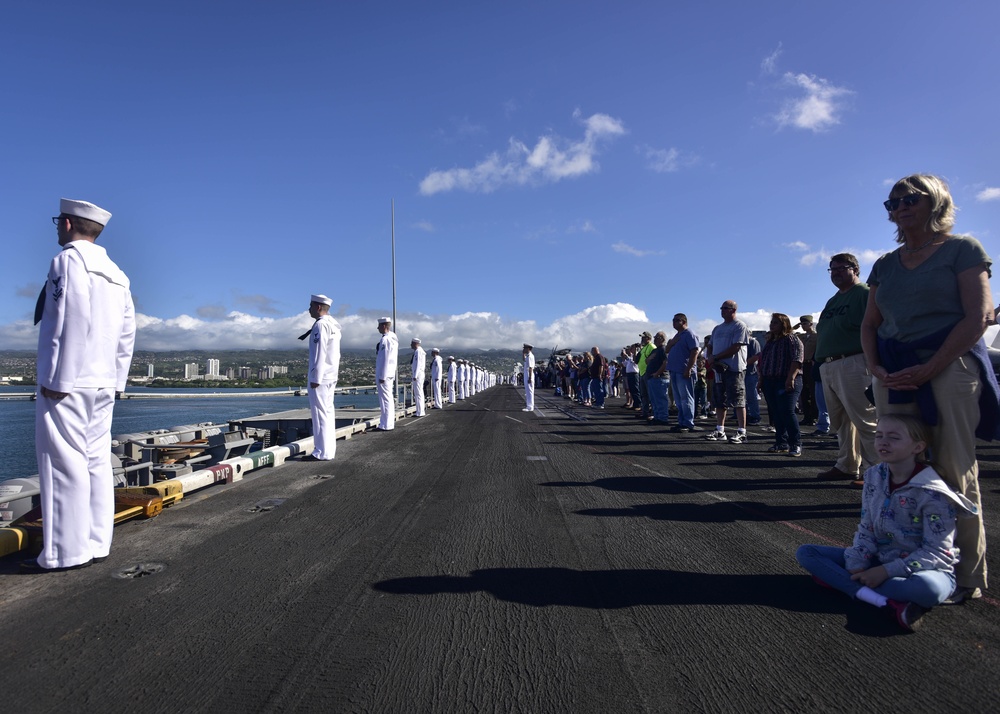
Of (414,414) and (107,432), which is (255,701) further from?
(414,414)

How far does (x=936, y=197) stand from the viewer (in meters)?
2.88

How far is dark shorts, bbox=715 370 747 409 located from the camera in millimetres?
9492

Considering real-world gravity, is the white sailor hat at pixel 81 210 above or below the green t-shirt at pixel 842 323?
above

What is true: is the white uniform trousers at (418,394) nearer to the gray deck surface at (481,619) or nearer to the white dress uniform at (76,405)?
the gray deck surface at (481,619)

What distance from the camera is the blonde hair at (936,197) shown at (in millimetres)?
2887

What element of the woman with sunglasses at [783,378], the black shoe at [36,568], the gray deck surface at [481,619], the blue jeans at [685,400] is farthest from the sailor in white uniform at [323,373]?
the blue jeans at [685,400]

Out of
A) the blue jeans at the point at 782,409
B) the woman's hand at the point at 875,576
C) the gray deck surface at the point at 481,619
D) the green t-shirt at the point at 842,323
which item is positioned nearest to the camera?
the gray deck surface at the point at 481,619

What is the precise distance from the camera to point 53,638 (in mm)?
2338

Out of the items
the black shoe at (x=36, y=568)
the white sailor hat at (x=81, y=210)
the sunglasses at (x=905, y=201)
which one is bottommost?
the black shoe at (x=36, y=568)

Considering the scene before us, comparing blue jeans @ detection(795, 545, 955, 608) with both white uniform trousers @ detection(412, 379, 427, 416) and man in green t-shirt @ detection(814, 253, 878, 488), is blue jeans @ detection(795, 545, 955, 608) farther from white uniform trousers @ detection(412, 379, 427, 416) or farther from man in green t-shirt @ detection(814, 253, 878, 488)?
white uniform trousers @ detection(412, 379, 427, 416)

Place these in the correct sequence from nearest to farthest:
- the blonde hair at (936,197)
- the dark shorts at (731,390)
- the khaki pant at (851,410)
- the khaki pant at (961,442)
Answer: the khaki pant at (961,442), the blonde hair at (936,197), the khaki pant at (851,410), the dark shorts at (731,390)

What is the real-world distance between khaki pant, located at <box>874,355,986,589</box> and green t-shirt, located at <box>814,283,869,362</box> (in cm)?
272

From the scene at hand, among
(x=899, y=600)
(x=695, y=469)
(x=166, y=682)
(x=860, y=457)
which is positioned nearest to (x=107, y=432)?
(x=166, y=682)

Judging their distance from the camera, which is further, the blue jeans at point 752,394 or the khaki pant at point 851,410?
the blue jeans at point 752,394
